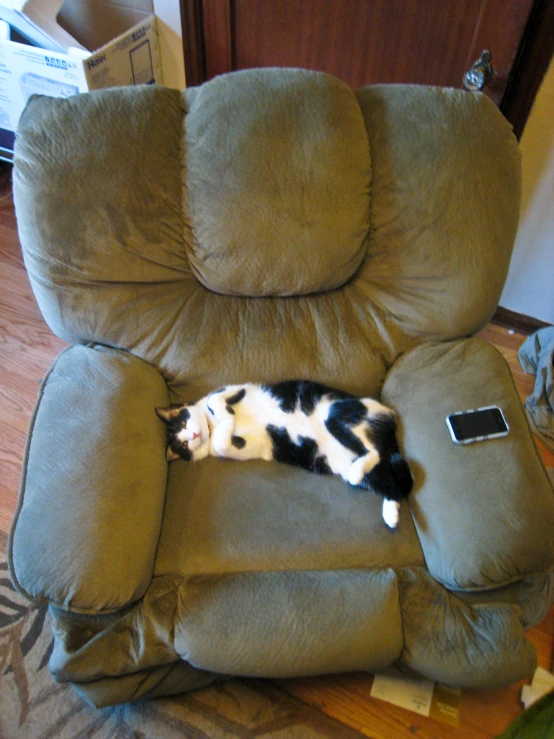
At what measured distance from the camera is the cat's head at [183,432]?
1.37 m

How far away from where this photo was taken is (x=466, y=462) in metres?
1.21

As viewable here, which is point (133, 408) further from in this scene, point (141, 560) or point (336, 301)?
point (336, 301)

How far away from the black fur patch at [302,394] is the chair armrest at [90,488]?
331mm

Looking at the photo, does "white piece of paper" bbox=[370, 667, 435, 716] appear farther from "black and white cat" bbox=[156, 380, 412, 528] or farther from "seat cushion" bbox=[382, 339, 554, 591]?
"black and white cat" bbox=[156, 380, 412, 528]

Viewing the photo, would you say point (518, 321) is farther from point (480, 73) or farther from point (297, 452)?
point (297, 452)

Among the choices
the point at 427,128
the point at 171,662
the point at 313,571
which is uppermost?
the point at 427,128

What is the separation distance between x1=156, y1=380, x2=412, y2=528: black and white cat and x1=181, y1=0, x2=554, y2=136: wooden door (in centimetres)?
113

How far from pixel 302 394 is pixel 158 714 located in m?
0.89

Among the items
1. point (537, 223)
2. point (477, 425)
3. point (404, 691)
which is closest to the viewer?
point (477, 425)

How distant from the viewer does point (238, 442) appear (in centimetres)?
140

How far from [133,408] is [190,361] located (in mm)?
221

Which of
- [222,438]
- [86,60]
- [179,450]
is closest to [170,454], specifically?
[179,450]

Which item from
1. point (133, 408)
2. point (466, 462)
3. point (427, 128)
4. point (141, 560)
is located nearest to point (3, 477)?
point (133, 408)

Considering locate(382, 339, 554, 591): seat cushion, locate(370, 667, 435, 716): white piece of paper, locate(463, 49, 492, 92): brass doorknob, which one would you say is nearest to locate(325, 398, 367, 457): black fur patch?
locate(382, 339, 554, 591): seat cushion
